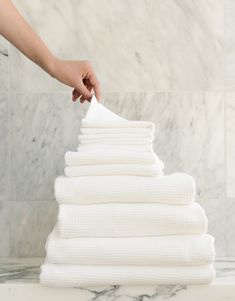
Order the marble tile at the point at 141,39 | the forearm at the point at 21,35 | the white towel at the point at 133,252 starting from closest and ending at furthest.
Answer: the white towel at the point at 133,252
the forearm at the point at 21,35
the marble tile at the point at 141,39

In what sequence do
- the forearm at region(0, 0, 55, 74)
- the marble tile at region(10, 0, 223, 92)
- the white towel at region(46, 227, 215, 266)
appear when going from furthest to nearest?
the marble tile at region(10, 0, 223, 92) < the forearm at region(0, 0, 55, 74) < the white towel at region(46, 227, 215, 266)

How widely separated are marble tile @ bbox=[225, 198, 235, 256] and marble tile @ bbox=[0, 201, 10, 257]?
601mm

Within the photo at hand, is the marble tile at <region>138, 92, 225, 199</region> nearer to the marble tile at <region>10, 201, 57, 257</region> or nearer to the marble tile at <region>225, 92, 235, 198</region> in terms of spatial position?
the marble tile at <region>225, 92, 235, 198</region>

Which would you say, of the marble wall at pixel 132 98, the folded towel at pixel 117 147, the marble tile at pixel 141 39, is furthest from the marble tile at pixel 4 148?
the folded towel at pixel 117 147

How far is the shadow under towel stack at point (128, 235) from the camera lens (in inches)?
42.5

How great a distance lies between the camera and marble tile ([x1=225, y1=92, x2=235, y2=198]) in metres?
1.58

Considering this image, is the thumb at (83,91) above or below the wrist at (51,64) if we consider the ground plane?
below

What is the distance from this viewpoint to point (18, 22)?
1.29 metres

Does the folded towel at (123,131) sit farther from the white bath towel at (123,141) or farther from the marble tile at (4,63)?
the marble tile at (4,63)

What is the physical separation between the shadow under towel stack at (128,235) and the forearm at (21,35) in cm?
33

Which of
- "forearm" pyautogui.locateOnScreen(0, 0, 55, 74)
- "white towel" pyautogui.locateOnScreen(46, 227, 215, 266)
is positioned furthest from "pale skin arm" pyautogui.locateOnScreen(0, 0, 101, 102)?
"white towel" pyautogui.locateOnScreen(46, 227, 215, 266)

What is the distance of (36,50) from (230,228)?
718 mm

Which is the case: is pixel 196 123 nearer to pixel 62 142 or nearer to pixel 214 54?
pixel 214 54

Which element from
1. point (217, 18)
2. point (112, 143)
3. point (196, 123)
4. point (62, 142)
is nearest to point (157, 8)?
point (217, 18)
